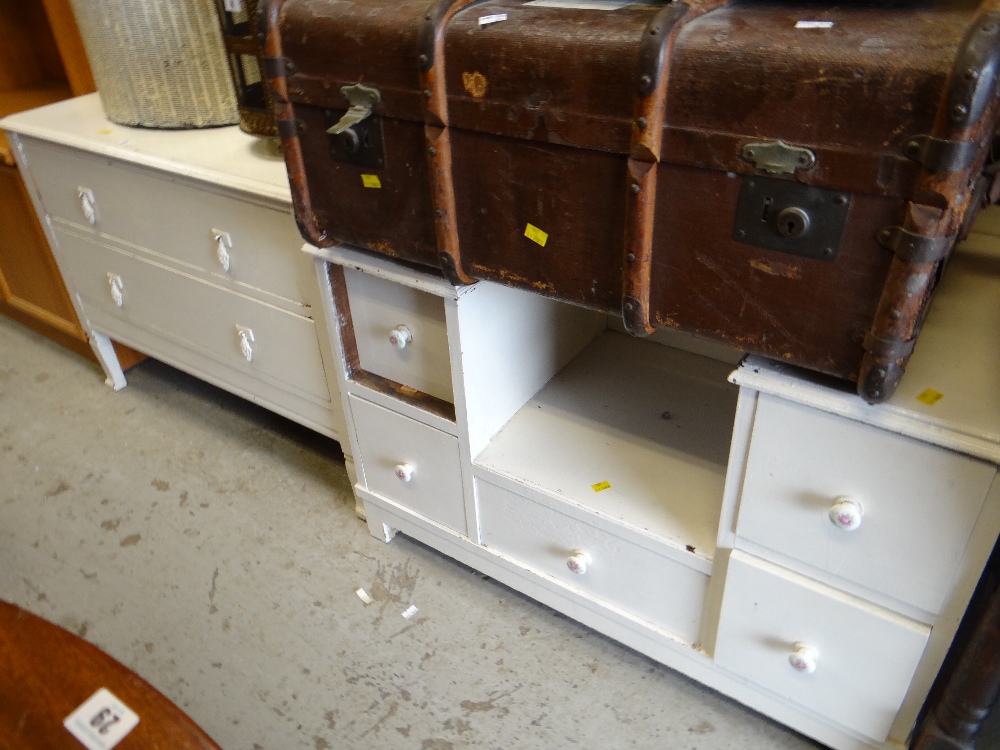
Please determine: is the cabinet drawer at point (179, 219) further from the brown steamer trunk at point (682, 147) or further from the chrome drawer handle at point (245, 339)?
the brown steamer trunk at point (682, 147)

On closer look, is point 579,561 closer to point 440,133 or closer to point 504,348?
point 504,348

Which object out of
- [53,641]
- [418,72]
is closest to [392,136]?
[418,72]

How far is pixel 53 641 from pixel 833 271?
2.83ft

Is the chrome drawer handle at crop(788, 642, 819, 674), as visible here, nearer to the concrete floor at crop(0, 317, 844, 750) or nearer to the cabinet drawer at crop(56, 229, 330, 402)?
the concrete floor at crop(0, 317, 844, 750)

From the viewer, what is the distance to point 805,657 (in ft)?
3.33

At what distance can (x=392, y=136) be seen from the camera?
0.96 metres

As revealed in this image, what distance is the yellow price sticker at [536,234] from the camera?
90 cm

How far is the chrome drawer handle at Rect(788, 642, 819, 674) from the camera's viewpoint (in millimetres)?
1016

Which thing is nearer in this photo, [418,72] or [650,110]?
[650,110]

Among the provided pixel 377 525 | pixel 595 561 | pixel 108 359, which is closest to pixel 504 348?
pixel 595 561

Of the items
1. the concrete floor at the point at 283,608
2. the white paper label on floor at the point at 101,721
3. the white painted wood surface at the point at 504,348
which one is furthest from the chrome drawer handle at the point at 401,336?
the white paper label on floor at the point at 101,721

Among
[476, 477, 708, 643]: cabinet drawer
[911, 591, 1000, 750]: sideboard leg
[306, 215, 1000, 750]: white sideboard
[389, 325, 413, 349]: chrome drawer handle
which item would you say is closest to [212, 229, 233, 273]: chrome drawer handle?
[306, 215, 1000, 750]: white sideboard

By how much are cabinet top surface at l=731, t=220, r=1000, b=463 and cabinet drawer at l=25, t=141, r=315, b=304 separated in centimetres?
86

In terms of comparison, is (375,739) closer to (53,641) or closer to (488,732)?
(488,732)
